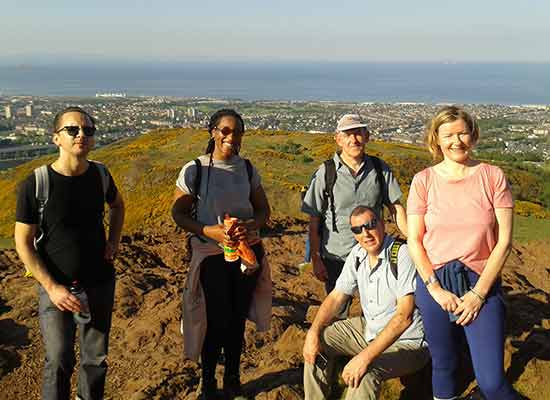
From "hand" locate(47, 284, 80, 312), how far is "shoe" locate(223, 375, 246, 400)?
1355mm

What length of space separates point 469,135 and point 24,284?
20.8ft

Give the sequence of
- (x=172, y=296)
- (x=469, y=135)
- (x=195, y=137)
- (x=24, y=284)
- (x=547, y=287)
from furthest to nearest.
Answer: (x=195, y=137) < (x=547, y=287) < (x=24, y=284) < (x=172, y=296) < (x=469, y=135)

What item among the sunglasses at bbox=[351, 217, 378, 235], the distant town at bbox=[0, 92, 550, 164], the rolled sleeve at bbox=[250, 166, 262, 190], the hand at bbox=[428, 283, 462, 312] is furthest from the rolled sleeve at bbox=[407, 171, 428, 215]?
the distant town at bbox=[0, 92, 550, 164]

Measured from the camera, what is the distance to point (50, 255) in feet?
11.7

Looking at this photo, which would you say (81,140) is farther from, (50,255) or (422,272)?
(422,272)

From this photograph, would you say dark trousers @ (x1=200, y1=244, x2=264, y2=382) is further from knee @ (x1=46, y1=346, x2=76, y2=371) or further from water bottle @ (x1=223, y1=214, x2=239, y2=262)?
knee @ (x1=46, y1=346, x2=76, y2=371)

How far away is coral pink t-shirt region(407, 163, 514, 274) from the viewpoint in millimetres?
3203

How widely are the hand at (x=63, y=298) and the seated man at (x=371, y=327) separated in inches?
58.4

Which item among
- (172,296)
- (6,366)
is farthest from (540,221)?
(6,366)

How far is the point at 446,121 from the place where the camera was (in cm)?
328

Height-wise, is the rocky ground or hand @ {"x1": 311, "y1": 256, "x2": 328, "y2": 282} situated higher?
hand @ {"x1": 311, "y1": 256, "x2": 328, "y2": 282}

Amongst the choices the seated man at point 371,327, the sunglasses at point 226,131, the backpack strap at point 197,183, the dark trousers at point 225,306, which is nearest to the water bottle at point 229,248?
the dark trousers at point 225,306

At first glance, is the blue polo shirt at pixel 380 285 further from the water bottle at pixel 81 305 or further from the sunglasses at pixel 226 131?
the water bottle at pixel 81 305

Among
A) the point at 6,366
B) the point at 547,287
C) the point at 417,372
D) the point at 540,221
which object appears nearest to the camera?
the point at 417,372
